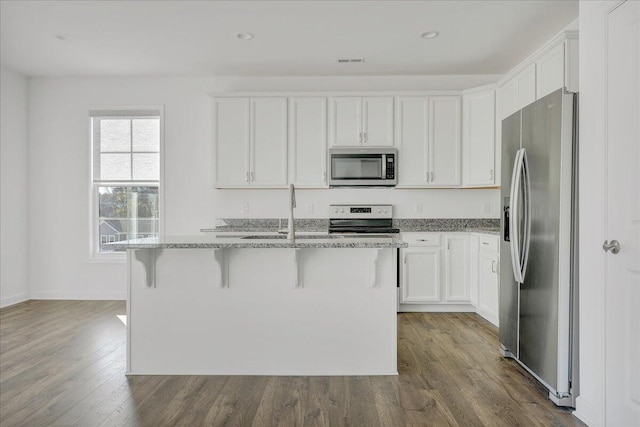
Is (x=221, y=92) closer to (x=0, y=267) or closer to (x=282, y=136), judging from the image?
(x=282, y=136)

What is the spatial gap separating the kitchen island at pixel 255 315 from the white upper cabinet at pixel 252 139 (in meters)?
1.97

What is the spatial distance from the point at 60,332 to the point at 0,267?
167 centimetres

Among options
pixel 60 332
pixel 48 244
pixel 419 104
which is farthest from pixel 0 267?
pixel 419 104

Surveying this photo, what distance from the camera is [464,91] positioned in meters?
4.35

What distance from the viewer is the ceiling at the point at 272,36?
3.15m

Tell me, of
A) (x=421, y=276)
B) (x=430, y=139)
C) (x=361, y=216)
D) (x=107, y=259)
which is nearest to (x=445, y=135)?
(x=430, y=139)

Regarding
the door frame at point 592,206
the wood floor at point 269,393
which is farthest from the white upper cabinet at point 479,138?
the door frame at point 592,206

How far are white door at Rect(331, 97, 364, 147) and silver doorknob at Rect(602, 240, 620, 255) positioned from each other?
2.85 m

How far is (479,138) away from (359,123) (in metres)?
1.31

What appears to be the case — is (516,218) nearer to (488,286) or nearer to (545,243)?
(545,243)

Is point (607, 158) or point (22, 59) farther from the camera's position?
point (22, 59)

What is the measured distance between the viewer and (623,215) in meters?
1.83

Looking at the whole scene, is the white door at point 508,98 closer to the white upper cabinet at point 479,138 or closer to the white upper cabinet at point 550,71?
the white upper cabinet at point 479,138

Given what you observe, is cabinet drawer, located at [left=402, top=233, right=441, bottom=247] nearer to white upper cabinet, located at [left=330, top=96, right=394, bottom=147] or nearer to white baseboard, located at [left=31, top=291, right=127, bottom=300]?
white upper cabinet, located at [left=330, top=96, right=394, bottom=147]
